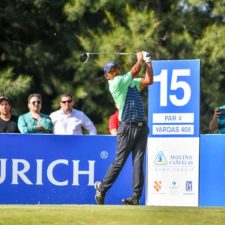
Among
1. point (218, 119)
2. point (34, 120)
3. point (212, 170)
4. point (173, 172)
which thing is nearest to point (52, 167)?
point (34, 120)

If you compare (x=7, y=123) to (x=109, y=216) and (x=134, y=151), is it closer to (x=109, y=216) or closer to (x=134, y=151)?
(x=134, y=151)

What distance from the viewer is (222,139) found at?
13.5 meters

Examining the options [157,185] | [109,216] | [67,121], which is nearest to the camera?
[109,216]

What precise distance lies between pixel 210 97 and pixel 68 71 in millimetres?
3419

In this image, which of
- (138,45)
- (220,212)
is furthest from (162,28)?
(220,212)

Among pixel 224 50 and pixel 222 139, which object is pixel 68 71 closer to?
pixel 224 50

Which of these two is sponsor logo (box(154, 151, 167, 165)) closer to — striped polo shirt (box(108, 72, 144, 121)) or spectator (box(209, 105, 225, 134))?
spectator (box(209, 105, 225, 134))

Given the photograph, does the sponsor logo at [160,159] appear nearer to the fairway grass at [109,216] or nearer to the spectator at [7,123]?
the spectator at [7,123]

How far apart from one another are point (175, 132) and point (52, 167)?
1.68 m

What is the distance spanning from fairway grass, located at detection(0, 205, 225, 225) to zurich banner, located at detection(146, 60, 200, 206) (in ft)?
9.01

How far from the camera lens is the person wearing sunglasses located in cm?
1357

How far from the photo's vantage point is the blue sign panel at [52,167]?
1351cm

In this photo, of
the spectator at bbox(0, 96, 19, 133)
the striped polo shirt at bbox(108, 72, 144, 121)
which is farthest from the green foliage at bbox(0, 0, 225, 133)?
the striped polo shirt at bbox(108, 72, 144, 121)

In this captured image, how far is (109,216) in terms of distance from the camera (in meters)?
10.2
